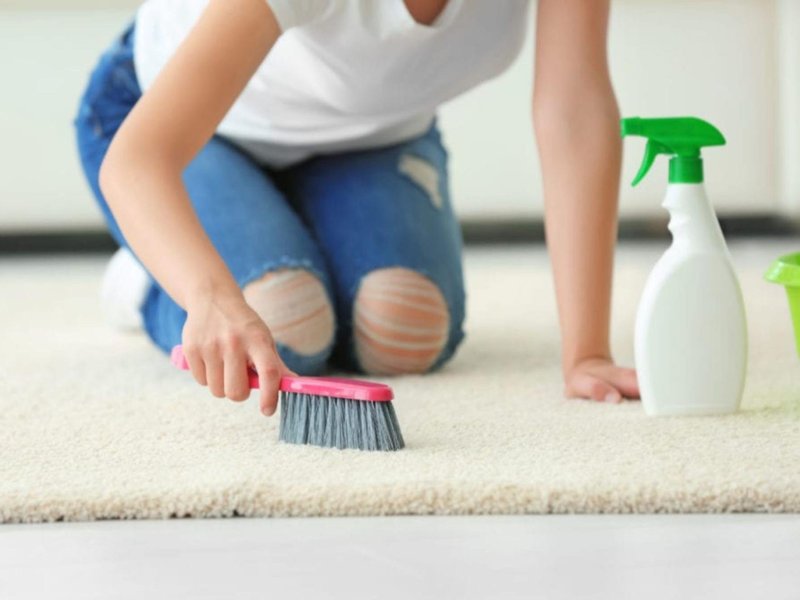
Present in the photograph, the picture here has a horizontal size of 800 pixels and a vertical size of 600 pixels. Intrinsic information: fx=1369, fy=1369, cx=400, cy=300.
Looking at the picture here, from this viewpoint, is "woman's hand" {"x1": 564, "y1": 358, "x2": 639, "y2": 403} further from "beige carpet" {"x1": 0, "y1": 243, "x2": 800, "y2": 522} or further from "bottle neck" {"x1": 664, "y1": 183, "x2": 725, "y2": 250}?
"bottle neck" {"x1": 664, "y1": 183, "x2": 725, "y2": 250}

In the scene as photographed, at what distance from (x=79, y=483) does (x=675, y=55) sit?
1779 millimetres

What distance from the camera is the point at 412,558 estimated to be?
0.73 metres

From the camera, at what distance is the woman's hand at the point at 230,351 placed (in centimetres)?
87

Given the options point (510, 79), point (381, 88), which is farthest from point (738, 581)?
point (510, 79)

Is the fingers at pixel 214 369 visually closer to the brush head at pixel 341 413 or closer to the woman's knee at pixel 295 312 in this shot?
the brush head at pixel 341 413

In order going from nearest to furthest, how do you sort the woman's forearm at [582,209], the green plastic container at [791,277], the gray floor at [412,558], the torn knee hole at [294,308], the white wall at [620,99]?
Answer: the gray floor at [412,558], the green plastic container at [791,277], the woman's forearm at [582,209], the torn knee hole at [294,308], the white wall at [620,99]

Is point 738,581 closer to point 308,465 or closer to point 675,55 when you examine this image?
point 308,465

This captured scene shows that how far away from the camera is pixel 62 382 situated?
4.18 feet

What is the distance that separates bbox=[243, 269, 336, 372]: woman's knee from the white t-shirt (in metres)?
0.16

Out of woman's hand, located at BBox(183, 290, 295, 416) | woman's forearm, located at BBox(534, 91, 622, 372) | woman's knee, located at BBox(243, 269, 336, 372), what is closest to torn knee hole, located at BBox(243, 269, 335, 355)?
woman's knee, located at BBox(243, 269, 336, 372)

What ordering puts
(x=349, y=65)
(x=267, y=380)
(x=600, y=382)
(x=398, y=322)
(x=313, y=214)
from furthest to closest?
(x=313, y=214) → (x=398, y=322) → (x=349, y=65) → (x=600, y=382) → (x=267, y=380)

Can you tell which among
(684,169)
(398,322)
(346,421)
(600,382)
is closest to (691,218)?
(684,169)

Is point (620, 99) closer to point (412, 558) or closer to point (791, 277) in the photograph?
point (791, 277)

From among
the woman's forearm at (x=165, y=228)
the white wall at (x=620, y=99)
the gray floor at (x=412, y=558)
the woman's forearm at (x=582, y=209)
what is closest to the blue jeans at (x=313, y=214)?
the woman's forearm at (x=582, y=209)
